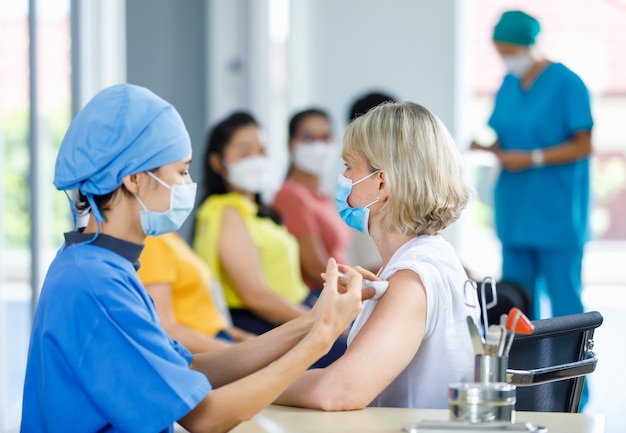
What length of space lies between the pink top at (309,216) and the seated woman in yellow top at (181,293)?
3.41 ft

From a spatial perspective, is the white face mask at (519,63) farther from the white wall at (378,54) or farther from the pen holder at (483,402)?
the pen holder at (483,402)

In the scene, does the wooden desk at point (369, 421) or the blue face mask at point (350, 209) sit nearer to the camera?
the wooden desk at point (369, 421)

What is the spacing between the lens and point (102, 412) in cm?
148

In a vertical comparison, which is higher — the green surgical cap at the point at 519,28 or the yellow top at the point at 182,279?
the green surgical cap at the point at 519,28

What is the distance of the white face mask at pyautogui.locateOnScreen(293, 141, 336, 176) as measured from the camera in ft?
13.6

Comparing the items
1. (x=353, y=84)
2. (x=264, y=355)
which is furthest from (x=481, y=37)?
(x=264, y=355)

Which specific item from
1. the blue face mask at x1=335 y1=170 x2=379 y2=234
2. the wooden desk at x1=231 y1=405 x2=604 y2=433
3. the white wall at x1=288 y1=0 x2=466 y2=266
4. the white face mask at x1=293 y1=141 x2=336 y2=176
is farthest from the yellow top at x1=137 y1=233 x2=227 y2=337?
the white wall at x1=288 y1=0 x2=466 y2=266

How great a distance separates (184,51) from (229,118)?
5.39 ft

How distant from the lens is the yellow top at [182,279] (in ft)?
8.69

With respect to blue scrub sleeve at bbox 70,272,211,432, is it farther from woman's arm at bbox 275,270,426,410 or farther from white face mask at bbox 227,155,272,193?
white face mask at bbox 227,155,272,193

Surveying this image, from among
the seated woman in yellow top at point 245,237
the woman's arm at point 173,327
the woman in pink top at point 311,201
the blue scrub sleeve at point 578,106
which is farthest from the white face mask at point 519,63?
the woman's arm at point 173,327

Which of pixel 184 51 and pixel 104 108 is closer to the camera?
pixel 104 108

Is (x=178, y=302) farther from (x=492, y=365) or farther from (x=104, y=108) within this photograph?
(x=492, y=365)

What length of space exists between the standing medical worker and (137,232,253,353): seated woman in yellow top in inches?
38.2
